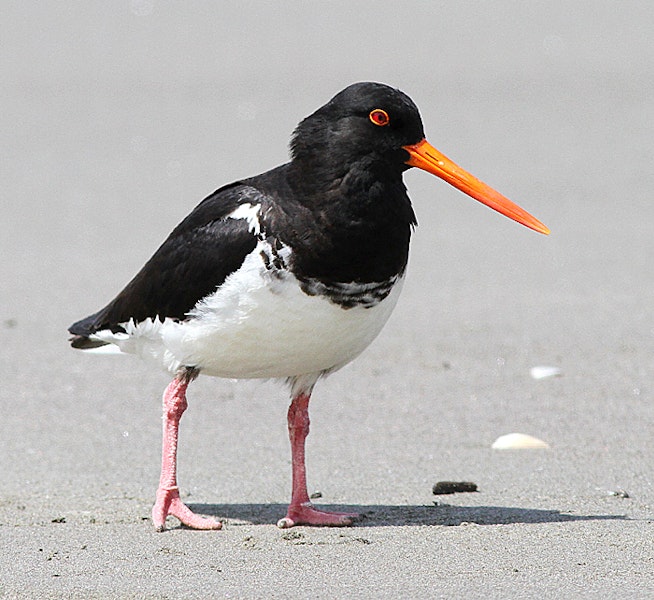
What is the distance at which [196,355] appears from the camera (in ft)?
17.8

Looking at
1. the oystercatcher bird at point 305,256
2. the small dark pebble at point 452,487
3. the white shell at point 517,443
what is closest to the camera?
the oystercatcher bird at point 305,256

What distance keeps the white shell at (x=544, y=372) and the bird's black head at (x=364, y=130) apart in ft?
9.16

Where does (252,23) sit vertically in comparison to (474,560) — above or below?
above

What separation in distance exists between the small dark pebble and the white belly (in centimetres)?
85

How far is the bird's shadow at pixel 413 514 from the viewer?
537cm

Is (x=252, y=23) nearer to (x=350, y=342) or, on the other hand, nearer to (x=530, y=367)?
(x=530, y=367)

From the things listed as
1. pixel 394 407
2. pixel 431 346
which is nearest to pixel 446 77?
pixel 431 346

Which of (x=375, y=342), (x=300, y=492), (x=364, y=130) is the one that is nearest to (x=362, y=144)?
(x=364, y=130)

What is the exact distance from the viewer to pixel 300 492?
18.2 feet

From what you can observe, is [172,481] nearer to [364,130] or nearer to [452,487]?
[452,487]

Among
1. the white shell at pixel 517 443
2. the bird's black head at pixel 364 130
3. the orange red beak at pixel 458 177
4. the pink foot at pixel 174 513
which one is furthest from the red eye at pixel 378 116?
the white shell at pixel 517 443

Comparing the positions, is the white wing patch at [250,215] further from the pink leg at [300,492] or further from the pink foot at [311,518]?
the pink foot at [311,518]

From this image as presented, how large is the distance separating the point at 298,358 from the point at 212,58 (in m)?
11.4

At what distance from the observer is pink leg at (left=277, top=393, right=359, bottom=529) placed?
5.46 meters
